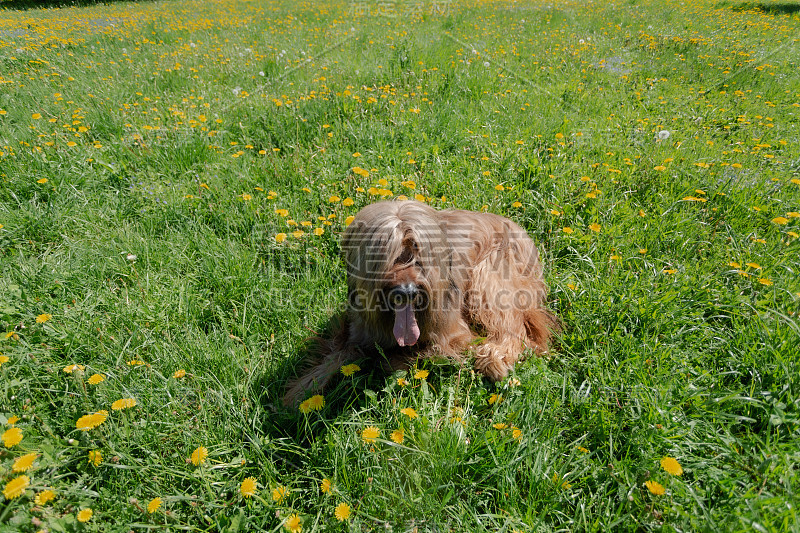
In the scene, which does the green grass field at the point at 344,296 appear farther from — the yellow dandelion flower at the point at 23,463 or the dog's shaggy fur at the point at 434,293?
the dog's shaggy fur at the point at 434,293

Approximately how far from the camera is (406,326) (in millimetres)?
2434

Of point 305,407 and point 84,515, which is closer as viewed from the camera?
point 84,515

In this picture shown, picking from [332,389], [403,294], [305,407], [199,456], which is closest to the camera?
[199,456]

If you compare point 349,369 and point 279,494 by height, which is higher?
point 349,369

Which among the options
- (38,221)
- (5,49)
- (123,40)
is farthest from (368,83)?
(5,49)

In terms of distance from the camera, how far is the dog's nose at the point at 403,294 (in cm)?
238

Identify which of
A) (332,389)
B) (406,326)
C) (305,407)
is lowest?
(332,389)

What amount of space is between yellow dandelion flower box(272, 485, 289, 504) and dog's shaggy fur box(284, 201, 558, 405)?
612 millimetres

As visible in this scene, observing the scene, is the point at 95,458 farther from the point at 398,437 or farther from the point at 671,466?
the point at 671,466

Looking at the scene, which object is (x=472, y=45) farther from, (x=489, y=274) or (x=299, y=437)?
(x=299, y=437)

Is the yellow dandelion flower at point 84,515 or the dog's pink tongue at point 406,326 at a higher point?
the dog's pink tongue at point 406,326

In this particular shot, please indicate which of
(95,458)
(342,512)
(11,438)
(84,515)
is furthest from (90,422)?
(342,512)

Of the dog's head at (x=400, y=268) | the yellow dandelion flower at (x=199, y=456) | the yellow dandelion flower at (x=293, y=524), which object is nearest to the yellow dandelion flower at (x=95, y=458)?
the yellow dandelion flower at (x=199, y=456)

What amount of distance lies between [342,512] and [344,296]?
1.70m
